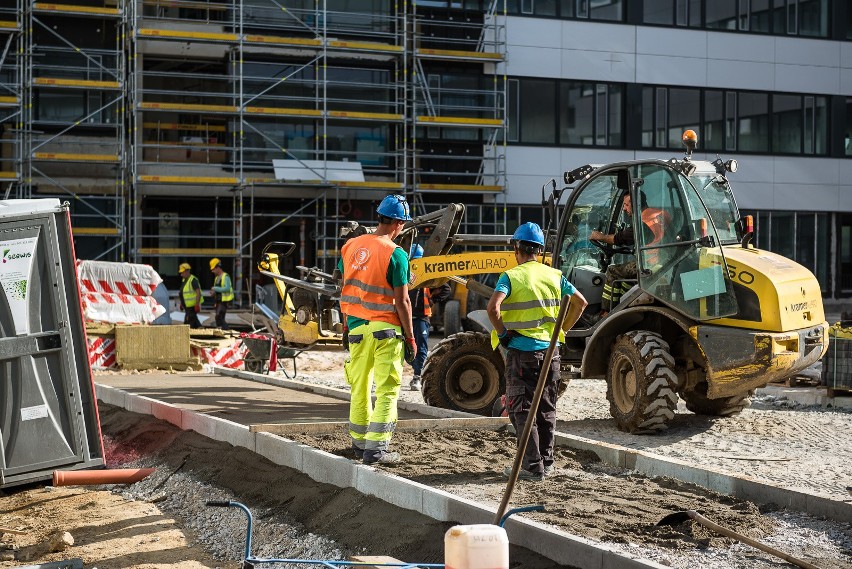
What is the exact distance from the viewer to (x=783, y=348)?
11.1 metres

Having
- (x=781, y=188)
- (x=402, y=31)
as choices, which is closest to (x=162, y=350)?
(x=402, y=31)

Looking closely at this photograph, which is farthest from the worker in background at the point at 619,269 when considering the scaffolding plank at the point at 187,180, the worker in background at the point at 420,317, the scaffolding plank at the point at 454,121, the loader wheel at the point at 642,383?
the scaffolding plank at the point at 454,121

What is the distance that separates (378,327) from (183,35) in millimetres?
22109

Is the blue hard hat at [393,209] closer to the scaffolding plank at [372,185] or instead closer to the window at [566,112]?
the scaffolding plank at [372,185]

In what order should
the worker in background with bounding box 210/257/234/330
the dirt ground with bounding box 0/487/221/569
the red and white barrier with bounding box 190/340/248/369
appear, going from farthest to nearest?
the worker in background with bounding box 210/257/234/330 → the red and white barrier with bounding box 190/340/248/369 → the dirt ground with bounding box 0/487/221/569

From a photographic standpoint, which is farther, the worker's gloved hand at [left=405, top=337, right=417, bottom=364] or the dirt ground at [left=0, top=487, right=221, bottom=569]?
the worker's gloved hand at [left=405, top=337, right=417, bottom=364]

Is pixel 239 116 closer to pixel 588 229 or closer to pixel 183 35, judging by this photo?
pixel 183 35

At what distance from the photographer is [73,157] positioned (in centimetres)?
2883

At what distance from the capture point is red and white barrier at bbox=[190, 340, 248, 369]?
764 inches

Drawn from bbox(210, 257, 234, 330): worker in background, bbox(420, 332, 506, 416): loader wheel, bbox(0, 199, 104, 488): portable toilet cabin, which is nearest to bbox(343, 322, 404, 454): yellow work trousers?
bbox(0, 199, 104, 488): portable toilet cabin

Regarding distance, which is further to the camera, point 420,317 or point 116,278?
point 116,278

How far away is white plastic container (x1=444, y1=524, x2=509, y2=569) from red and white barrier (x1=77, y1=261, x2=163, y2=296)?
18745 millimetres

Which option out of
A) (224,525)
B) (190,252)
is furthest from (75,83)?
(224,525)

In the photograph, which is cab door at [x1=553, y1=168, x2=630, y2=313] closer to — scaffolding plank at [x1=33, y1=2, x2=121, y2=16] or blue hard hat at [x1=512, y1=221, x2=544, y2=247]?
blue hard hat at [x1=512, y1=221, x2=544, y2=247]
